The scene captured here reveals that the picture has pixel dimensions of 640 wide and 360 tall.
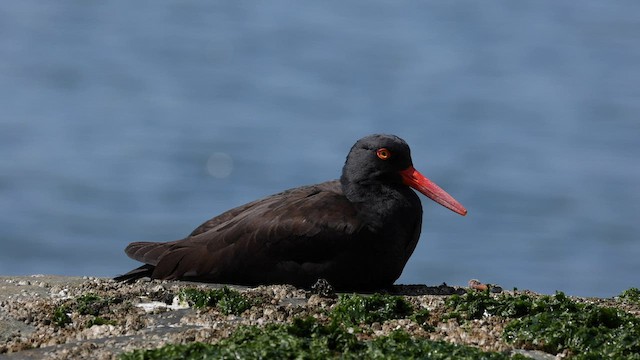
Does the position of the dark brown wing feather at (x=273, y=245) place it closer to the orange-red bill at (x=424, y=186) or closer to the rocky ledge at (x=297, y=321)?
the rocky ledge at (x=297, y=321)

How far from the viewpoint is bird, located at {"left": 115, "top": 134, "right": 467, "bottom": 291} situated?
1025 cm

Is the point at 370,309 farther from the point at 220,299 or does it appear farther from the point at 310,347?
the point at 310,347

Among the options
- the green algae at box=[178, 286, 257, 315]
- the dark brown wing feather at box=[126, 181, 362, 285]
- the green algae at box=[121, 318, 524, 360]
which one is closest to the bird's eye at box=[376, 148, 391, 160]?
the dark brown wing feather at box=[126, 181, 362, 285]

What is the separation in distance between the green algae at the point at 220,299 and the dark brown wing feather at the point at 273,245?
126 centimetres

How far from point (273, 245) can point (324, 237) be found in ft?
1.51

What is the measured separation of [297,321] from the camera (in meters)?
7.40

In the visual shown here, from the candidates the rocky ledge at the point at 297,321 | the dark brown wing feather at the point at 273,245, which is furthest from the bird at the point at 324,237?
the rocky ledge at the point at 297,321

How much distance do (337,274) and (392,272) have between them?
21.4 inches

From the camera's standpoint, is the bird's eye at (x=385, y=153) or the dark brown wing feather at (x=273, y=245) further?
the bird's eye at (x=385, y=153)

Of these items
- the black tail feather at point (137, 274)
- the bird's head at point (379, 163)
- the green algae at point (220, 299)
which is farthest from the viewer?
the bird's head at point (379, 163)

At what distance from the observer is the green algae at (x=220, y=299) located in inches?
338

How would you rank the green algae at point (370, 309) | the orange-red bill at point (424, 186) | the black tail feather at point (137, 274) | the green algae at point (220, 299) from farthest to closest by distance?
the orange-red bill at point (424, 186) < the black tail feather at point (137, 274) < the green algae at point (220, 299) < the green algae at point (370, 309)

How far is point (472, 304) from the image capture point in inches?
338

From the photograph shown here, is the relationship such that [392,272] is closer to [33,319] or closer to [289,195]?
[289,195]
